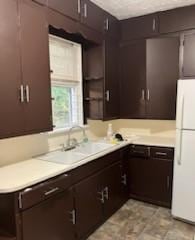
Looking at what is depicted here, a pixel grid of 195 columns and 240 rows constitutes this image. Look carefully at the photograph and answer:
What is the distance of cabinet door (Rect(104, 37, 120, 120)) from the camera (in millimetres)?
3020

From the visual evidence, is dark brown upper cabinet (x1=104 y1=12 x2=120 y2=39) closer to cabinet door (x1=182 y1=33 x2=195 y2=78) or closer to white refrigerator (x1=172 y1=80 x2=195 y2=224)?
cabinet door (x1=182 y1=33 x2=195 y2=78)

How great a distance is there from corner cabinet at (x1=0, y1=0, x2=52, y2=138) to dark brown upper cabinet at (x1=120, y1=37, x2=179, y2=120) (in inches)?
59.7

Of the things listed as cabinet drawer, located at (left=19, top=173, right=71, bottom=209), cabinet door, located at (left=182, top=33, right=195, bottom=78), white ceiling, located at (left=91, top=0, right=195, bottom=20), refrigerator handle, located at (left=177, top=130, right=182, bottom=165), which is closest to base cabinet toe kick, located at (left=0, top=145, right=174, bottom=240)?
cabinet drawer, located at (left=19, top=173, right=71, bottom=209)

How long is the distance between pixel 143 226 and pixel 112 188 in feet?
1.80

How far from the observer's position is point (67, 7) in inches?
89.7

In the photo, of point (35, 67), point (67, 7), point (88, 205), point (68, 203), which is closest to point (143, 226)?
point (88, 205)

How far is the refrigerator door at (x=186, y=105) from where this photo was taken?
246 centimetres

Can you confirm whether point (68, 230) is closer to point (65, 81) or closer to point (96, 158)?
point (96, 158)

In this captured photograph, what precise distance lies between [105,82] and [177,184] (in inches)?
61.8

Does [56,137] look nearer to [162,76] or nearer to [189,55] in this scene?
[162,76]

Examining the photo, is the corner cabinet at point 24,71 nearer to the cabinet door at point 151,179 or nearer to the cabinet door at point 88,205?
the cabinet door at point 88,205

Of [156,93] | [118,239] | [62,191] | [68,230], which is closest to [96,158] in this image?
[62,191]

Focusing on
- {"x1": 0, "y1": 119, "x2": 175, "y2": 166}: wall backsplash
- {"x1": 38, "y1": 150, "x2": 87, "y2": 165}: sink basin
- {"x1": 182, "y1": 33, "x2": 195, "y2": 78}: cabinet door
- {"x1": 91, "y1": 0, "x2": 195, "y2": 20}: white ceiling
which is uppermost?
{"x1": 91, "y1": 0, "x2": 195, "y2": 20}: white ceiling

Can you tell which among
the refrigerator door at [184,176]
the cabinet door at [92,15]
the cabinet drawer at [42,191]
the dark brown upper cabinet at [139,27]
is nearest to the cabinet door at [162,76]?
the dark brown upper cabinet at [139,27]
